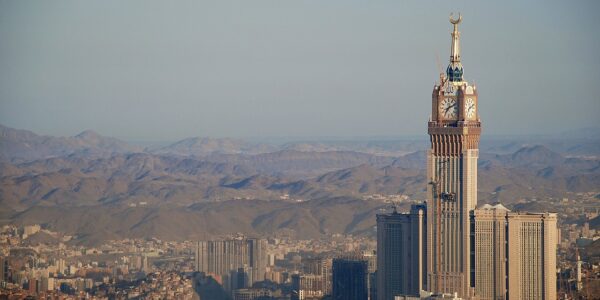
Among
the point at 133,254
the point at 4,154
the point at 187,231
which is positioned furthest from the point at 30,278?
the point at 4,154

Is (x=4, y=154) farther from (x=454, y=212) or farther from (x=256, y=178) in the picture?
(x=454, y=212)

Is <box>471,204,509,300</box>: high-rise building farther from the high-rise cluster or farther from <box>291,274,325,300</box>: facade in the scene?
<box>291,274,325,300</box>: facade

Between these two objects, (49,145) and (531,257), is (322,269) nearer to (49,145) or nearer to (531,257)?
(531,257)

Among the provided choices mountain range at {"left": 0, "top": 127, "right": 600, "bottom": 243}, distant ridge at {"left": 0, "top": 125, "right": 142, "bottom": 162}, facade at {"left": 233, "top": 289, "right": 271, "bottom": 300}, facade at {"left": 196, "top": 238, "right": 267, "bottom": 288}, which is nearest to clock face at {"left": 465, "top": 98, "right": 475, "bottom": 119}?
facade at {"left": 233, "top": 289, "right": 271, "bottom": 300}

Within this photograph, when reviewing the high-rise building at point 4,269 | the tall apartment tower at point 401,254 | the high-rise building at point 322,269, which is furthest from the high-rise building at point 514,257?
the high-rise building at point 4,269

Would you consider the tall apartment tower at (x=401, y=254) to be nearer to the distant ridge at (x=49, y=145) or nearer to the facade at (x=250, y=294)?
the facade at (x=250, y=294)

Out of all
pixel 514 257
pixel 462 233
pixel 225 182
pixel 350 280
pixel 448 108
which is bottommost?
pixel 350 280

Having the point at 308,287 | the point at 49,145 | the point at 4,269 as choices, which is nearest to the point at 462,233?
the point at 308,287
